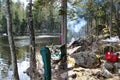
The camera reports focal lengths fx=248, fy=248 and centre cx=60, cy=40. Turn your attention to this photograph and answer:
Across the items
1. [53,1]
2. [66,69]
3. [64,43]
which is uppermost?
[53,1]

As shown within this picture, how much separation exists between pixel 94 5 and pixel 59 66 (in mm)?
19194

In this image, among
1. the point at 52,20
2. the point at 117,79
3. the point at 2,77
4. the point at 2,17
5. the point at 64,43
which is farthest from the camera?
the point at 52,20

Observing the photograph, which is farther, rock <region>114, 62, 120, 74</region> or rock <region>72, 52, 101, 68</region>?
rock <region>72, 52, 101, 68</region>

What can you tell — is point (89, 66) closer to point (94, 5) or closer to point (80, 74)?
point (80, 74)

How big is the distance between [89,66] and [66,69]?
4.41ft

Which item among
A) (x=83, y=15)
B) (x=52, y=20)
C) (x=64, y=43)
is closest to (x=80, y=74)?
(x=64, y=43)

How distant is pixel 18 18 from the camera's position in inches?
3169

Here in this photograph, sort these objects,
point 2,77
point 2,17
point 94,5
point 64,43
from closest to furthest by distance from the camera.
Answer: point 64,43, point 2,77, point 94,5, point 2,17

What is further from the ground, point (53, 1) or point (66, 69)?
point (53, 1)

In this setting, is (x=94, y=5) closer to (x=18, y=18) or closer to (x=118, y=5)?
(x=118, y=5)

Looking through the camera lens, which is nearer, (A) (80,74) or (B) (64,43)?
(A) (80,74)

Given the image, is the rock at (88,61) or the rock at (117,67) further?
the rock at (88,61)

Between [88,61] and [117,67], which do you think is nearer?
[117,67]

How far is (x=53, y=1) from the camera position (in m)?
14.9
